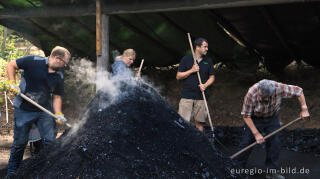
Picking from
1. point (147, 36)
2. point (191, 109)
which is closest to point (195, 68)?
point (191, 109)

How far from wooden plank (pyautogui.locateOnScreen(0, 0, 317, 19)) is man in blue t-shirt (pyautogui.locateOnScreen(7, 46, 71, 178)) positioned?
8.80 ft

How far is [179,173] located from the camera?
299 centimetres

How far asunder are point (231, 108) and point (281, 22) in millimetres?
2730

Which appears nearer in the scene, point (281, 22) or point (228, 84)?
point (281, 22)

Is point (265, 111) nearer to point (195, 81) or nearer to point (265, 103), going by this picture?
point (265, 103)

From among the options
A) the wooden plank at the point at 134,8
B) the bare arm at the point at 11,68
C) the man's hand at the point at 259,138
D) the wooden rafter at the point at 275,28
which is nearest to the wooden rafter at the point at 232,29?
the wooden rafter at the point at 275,28

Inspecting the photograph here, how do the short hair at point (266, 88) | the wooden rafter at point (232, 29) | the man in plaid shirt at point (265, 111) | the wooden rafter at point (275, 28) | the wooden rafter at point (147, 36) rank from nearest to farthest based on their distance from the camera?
1. the short hair at point (266, 88)
2. the man in plaid shirt at point (265, 111)
3. the wooden rafter at point (275, 28)
4. the wooden rafter at point (232, 29)
5. the wooden rafter at point (147, 36)

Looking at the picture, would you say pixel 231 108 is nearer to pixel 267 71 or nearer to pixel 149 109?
pixel 267 71

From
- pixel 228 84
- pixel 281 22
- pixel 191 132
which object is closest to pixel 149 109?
pixel 191 132

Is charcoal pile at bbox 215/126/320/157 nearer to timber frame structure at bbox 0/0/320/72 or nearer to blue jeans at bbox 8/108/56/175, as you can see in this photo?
timber frame structure at bbox 0/0/320/72

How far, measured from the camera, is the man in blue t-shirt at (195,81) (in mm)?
4902

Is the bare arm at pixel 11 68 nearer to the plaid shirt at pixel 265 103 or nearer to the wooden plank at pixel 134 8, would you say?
the plaid shirt at pixel 265 103

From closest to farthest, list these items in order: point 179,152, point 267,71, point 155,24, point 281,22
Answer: point 179,152 < point 281,22 < point 155,24 < point 267,71

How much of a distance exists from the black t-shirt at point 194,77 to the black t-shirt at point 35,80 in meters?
1.93
